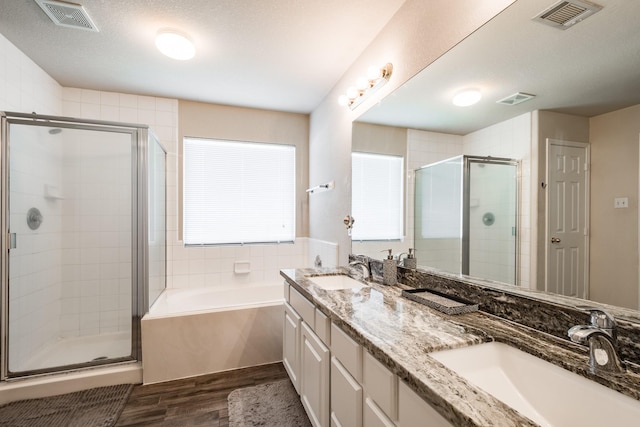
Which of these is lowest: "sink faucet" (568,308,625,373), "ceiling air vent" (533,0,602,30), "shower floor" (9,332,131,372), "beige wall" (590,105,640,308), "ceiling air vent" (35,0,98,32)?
"shower floor" (9,332,131,372)

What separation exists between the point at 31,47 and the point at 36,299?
6.42 feet

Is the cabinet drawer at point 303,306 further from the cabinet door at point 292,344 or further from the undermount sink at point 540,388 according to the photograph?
the undermount sink at point 540,388

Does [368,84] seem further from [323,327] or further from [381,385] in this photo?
[381,385]

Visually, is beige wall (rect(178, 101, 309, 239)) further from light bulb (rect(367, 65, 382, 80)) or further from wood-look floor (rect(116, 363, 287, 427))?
light bulb (rect(367, 65, 382, 80))

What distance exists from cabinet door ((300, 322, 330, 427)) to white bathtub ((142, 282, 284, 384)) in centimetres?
87

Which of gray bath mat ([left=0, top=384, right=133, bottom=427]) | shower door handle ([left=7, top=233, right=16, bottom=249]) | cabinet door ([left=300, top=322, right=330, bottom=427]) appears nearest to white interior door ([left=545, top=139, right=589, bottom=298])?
cabinet door ([left=300, top=322, right=330, bottom=427])

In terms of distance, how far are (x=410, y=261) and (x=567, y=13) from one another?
133 centimetres

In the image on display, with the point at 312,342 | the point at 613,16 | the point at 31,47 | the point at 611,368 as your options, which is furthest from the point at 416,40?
the point at 31,47

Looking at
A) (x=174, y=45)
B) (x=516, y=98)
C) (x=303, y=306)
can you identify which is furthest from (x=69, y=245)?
(x=516, y=98)

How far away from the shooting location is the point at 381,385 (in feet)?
3.11

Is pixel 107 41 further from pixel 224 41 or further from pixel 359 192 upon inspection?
pixel 359 192

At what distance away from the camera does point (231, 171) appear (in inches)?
135

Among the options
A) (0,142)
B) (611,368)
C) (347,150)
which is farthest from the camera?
(347,150)

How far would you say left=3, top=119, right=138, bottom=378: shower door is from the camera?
217 centimetres
